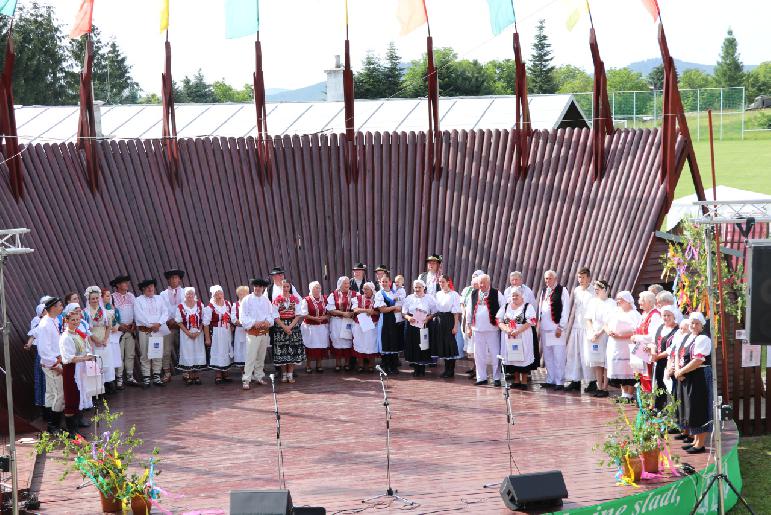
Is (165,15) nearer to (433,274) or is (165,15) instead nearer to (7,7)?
(7,7)

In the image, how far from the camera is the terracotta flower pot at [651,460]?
8.45 meters

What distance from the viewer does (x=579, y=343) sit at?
1156 centimetres

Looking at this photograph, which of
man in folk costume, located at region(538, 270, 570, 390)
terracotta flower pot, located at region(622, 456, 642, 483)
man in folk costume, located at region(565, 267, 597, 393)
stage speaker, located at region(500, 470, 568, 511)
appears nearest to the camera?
stage speaker, located at region(500, 470, 568, 511)

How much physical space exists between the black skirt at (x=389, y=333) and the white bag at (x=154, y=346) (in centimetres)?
252

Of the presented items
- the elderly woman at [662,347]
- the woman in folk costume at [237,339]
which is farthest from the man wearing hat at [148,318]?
the elderly woman at [662,347]

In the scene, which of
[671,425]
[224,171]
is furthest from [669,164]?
[224,171]

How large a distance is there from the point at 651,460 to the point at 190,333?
5798 mm

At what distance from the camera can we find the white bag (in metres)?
12.3

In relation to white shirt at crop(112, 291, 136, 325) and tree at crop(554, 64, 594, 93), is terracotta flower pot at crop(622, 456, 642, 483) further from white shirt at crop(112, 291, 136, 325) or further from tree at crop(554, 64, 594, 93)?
tree at crop(554, 64, 594, 93)

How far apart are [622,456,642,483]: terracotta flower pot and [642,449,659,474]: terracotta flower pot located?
112mm

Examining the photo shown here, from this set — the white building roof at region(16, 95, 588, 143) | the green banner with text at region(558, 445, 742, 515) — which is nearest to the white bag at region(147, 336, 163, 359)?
the green banner with text at region(558, 445, 742, 515)

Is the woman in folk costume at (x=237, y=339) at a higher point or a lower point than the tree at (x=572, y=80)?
lower

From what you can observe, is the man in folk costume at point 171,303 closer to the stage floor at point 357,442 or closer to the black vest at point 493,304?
the stage floor at point 357,442

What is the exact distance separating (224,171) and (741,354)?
6.84m
